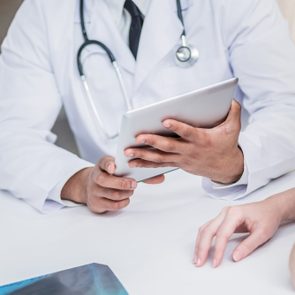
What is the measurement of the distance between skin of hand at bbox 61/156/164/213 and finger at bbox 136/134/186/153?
0.31 ft

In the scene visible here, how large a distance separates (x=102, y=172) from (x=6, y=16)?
103 centimetres

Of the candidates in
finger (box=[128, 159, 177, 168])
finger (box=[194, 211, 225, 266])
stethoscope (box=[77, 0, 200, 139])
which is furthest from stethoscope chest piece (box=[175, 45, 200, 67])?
finger (box=[194, 211, 225, 266])

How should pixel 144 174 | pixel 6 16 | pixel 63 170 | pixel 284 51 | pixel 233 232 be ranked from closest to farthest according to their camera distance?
pixel 233 232 < pixel 144 174 < pixel 63 170 < pixel 284 51 < pixel 6 16

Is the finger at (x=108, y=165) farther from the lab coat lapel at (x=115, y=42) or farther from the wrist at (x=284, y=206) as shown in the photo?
the lab coat lapel at (x=115, y=42)

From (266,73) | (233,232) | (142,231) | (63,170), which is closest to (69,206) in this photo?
(63,170)

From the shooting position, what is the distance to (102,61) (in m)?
1.14

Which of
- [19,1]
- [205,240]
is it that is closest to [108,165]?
[205,240]

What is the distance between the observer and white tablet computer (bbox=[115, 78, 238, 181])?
0.66m

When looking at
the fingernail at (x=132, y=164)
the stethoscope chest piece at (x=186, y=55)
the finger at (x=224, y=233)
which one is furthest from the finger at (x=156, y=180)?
the stethoscope chest piece at (x=186, y=55)

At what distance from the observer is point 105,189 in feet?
2.78

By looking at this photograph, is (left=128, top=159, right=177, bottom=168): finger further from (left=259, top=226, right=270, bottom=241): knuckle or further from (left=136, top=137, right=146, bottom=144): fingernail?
(left=259, top=226, right=270, bottom=241): knuckle

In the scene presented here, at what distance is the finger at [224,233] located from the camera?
2.13 feet

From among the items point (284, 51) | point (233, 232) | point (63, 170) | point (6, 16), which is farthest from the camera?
point (6, 16)

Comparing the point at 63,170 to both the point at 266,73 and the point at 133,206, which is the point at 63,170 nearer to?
the point at 133,206
